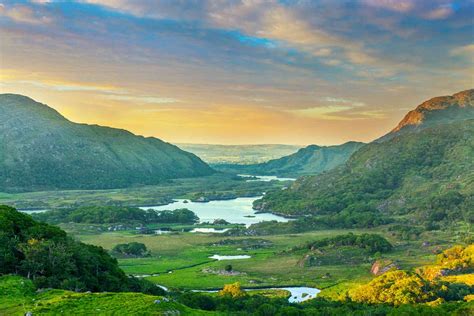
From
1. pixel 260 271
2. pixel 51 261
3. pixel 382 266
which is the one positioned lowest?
pixel 260 271

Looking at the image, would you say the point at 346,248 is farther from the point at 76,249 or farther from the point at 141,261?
the point at 76,249

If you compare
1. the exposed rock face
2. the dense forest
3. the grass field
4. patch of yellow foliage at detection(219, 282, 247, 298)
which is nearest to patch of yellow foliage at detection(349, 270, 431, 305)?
the grass field

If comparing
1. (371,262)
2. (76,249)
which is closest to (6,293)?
(76,249)

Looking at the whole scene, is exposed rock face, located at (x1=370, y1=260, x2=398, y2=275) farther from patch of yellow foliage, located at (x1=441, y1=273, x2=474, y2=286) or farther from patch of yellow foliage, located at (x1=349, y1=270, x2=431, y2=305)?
patch of yellow foliage, located at (x1=349, y1=270, x2=431, y2=305)

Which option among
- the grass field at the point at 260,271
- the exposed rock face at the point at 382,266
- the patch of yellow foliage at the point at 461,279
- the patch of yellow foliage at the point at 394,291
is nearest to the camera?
the patch of yellow foliage at the point at 394,291

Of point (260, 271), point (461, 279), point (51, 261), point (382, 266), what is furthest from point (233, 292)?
point (382, 266)

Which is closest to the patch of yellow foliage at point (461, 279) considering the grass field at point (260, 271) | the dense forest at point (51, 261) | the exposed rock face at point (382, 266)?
the exposed rock face at point (382, 266)

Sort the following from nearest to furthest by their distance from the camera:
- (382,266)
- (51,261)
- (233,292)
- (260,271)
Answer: (51,261) → (233,292) → (382,266) → (260,271)

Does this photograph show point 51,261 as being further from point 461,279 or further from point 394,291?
point 461,279

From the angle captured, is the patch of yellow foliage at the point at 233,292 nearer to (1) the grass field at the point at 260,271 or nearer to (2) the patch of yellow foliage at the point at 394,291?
(2) the patch of yellow foliage at the point at 394,291
